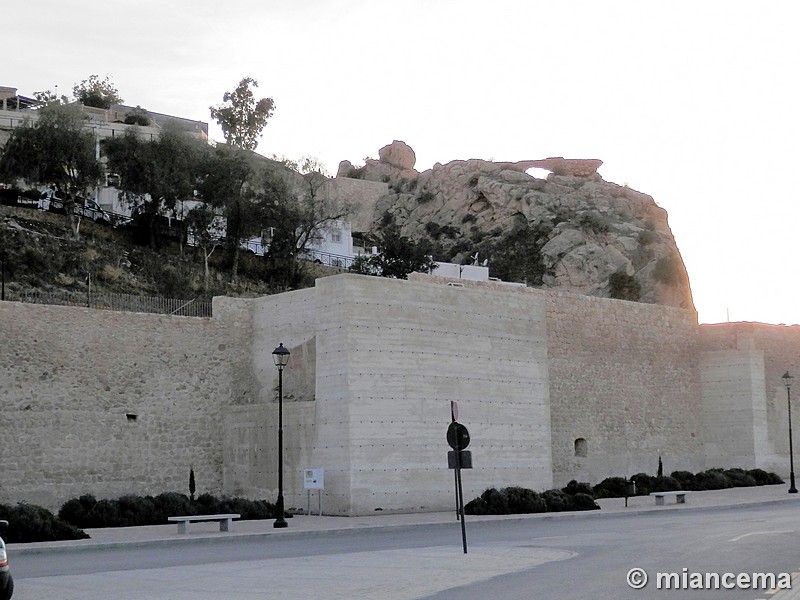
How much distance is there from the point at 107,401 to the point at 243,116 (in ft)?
163

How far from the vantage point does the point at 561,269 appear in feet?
243

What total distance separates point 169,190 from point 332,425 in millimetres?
28642

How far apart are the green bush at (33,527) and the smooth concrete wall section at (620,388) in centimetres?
1794

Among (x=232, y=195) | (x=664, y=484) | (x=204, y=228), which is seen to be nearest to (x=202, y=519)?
(x=664, y=484)

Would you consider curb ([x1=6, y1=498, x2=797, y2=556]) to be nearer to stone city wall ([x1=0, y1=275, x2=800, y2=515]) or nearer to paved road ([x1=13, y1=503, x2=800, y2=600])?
paved road ([x1=13, y1=503, x2=800, y2=600])

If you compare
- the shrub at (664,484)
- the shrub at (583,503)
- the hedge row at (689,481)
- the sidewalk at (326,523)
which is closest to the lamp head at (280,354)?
the sidewalk at (326,523)

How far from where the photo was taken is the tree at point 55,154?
49.1 metres

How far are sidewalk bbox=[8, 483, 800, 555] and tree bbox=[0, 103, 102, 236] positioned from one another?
1155 inches

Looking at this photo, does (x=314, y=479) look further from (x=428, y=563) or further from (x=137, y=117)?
(x=137, y=117)

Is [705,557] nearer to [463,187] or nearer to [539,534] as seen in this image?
[539,534]

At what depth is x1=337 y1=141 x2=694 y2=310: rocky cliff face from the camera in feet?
243

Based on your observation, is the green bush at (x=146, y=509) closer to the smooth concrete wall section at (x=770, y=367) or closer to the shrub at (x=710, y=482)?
the shrub at (x=710, y=482)

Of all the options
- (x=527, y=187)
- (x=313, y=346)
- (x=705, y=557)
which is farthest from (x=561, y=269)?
(x=705, y=557)

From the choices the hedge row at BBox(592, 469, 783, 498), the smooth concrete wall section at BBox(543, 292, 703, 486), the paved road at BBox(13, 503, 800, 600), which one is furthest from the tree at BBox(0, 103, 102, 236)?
the paved road at BBox(13, 503, 800, 600)
